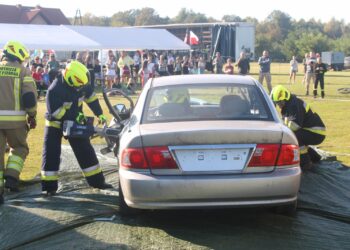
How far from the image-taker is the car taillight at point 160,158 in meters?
3.94

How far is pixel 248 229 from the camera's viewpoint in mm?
4211

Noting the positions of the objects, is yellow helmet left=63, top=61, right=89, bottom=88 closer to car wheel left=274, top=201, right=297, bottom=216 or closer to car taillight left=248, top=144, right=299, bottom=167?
car taillight left=248, top=144, right=299, bottom=167

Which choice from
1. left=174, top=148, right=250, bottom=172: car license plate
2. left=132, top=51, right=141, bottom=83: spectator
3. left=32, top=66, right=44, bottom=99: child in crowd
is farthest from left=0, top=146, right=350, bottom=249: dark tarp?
left=132, top=51, right=141, bottom=83: spectator

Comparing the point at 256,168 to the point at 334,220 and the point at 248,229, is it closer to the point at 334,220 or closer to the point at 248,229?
the point at 248,229

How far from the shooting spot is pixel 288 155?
159 inches

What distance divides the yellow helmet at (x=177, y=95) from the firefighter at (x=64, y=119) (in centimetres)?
99

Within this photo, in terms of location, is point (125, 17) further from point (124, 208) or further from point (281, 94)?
point (124, 208)

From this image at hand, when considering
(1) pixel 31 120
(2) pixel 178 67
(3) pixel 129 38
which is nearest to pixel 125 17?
(2) pixel 178 67

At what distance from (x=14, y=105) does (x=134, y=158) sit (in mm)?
2124

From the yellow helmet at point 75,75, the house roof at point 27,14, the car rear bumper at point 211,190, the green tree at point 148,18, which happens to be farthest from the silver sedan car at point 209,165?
the green tree at point 148,18

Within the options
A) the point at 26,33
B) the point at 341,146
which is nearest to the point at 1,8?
the point at 26,33

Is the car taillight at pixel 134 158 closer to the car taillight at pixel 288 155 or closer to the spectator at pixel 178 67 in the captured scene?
the car taillight at pixel 288 155

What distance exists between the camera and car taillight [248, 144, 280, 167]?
3949mm

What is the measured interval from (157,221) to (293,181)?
1.22 m
